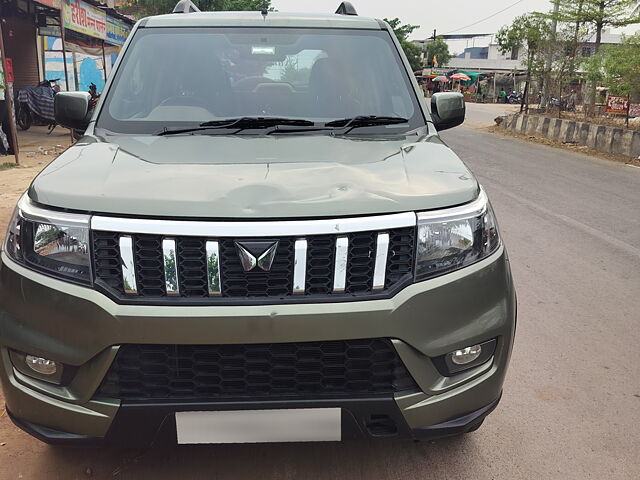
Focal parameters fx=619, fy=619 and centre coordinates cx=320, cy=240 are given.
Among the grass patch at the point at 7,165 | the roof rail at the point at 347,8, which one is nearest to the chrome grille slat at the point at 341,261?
the roof rail at the point at 347,8

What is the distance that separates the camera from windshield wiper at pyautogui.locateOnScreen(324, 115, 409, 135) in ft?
10.1

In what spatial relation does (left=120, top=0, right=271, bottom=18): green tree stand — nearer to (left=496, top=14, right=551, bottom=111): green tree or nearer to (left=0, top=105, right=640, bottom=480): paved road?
(left=496, top=14, right=551, bottom=111): green tree

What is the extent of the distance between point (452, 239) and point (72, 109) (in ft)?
7.06

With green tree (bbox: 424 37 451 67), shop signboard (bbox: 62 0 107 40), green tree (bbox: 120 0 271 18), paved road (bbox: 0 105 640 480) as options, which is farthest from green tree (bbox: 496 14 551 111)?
green tree (bbox: 424 37 451 67)

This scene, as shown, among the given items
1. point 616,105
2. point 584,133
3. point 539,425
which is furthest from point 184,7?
point 616,105

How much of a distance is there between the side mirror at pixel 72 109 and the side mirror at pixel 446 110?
1.89 m

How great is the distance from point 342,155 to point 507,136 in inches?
680

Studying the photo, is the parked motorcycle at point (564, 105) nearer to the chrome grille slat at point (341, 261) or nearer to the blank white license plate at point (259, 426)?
the chrome grille slat at point (341, 261)

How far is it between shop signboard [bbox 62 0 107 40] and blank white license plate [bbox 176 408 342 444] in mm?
14979

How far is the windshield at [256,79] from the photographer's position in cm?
315

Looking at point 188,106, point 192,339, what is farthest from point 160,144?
point 192,339

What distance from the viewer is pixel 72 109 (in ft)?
10.6

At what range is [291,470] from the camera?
2.58 metres

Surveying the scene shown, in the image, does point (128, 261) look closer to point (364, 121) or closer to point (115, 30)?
point (364, 121)
